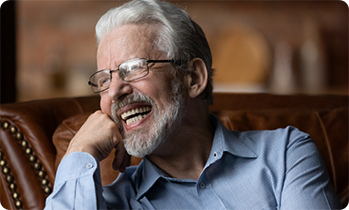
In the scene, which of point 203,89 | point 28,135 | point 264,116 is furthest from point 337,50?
point 28,135

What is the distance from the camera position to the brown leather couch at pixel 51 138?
1482mm

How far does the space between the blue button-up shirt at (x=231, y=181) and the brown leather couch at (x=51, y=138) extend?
307 millimetres

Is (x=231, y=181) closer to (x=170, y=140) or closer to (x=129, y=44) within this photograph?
(x=170, y=140)

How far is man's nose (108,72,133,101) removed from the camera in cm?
119

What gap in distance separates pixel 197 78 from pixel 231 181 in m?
0.43

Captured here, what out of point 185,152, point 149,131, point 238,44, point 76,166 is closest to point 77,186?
point 76,166

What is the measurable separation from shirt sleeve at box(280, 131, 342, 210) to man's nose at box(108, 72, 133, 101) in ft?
2.07

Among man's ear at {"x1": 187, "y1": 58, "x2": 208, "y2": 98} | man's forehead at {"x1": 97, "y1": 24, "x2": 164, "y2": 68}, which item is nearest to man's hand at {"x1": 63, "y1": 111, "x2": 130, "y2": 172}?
man's forehead at {"x1": 97, "y1": 24, "x2": 164, "y2": 68}

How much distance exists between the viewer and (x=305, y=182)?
3.57 feet

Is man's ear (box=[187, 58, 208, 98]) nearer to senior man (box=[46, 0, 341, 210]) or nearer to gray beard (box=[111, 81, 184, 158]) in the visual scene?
senior man (box=[46, 0, 341, 210])

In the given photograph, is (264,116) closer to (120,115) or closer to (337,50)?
(120,115)

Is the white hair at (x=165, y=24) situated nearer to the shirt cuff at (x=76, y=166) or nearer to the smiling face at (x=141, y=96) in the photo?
the smiling face at (x=141, y=96)

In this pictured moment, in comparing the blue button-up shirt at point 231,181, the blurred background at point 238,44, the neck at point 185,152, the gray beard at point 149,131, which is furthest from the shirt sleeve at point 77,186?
the blurred background at point 238,44

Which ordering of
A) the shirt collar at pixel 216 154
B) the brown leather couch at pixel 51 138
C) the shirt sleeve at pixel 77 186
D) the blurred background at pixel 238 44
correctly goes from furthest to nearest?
1. the blurred background at pixel 238 44
2. the brown leather couch at pixel 51 138
3. the shirt collar at pixel 216 154
4. the shirt sleeve at pixel 77 186
